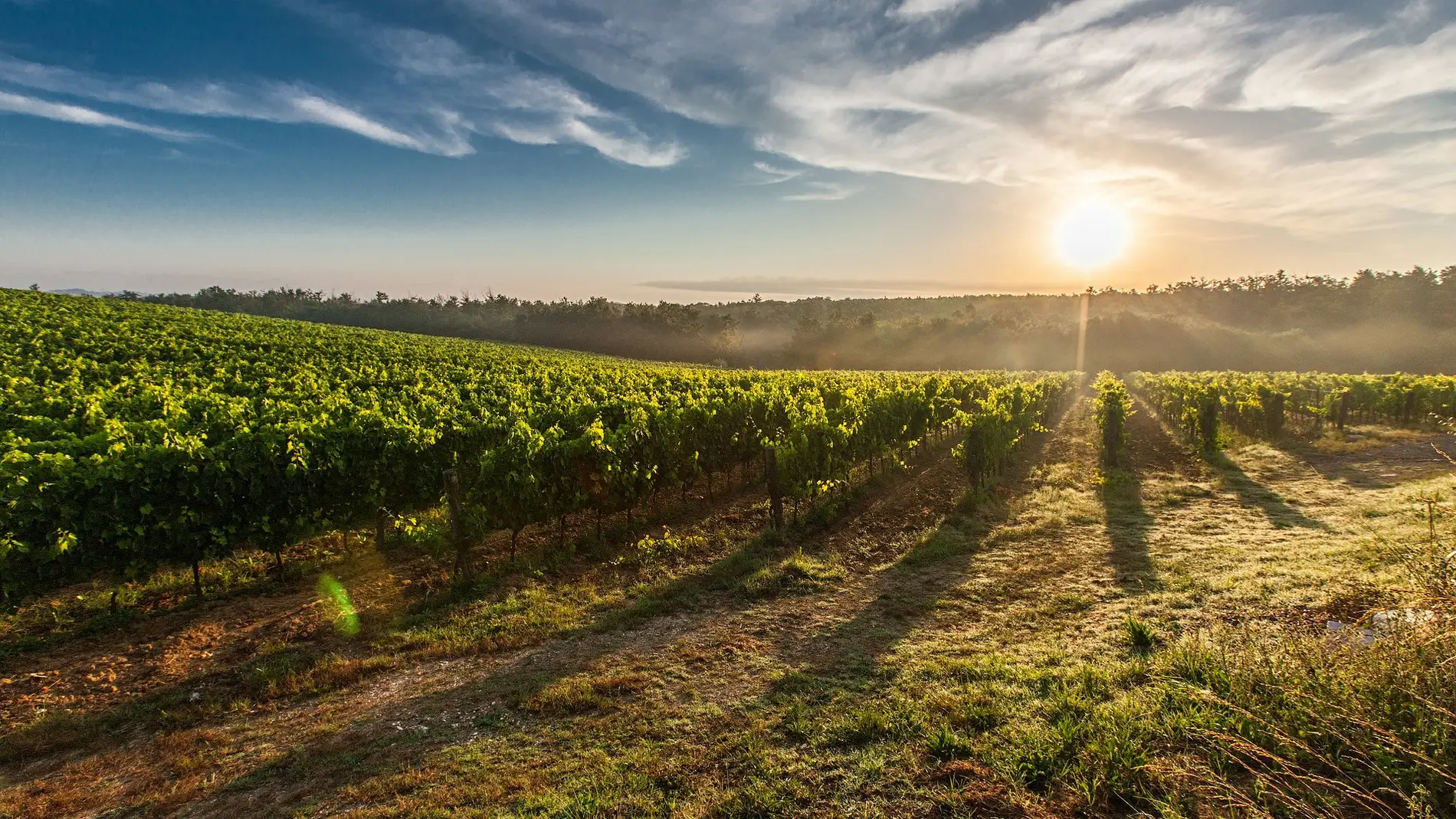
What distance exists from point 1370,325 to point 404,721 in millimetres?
121238

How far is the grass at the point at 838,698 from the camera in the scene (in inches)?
158

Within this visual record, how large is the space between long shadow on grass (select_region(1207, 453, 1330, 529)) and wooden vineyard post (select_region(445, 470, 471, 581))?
1488 cm

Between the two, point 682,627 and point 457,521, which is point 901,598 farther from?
point 457,521

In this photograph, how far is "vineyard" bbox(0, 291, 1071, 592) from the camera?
24.0 ft

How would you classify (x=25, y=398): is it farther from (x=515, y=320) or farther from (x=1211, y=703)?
(x=515, y=320)

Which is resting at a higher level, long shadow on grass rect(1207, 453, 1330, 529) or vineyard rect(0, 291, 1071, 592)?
vineyard rect(0, 291, 1071, 592)

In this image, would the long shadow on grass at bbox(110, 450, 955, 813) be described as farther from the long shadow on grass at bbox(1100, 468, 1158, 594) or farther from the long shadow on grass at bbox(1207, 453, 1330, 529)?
the long shadow on grass at bbox(1207, 453, 1330, 529)

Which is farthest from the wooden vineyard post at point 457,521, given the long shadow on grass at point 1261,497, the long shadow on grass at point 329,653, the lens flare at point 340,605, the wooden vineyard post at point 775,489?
the long shadow on grass at point 1261,497

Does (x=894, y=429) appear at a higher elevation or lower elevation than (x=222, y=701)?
higher

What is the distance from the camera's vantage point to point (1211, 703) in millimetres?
4680

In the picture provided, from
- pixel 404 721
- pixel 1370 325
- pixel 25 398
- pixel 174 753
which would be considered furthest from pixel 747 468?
pixel 1370 325

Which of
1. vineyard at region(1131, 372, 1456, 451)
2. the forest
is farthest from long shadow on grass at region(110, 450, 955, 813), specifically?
the forest

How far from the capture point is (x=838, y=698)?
5711mm

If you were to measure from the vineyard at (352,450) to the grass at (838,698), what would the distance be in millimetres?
1731
